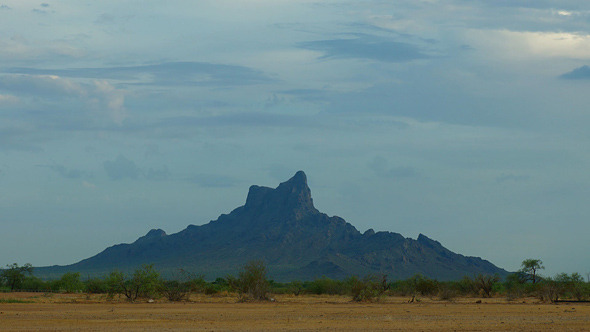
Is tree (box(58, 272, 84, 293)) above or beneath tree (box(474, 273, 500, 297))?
above

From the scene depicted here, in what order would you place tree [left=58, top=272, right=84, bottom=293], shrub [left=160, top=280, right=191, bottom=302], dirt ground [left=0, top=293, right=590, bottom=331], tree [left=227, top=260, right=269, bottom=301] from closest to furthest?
dirt ground [left=0, top=293, right=590, bottom=331], shrub [left=160, top=280, right=191, bottom=302], tree [left=227, top=260, right=269, bottom=301], tree [left=58, top=272, right=84, bottom=293]

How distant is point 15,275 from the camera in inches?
3684

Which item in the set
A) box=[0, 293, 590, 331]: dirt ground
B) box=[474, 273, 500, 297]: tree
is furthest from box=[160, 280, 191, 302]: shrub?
box=[474, 273, 500, 297]: tree

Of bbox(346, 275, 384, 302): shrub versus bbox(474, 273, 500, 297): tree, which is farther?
bbox(474, 273, 500, 297): tree

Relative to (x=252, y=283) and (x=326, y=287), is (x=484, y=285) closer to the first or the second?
(x=326, y=287)

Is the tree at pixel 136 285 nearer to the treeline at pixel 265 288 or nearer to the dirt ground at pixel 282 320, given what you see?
the treeline at pixel 265 288

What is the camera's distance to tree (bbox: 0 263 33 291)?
303 feet

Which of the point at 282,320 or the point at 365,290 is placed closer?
the point at 282,320

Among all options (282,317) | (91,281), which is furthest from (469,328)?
(91,281)

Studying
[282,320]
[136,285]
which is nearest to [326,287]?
[136,285]

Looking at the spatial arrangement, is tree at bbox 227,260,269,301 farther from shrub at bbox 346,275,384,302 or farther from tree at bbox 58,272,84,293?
tree at bbox 58,272,84,293

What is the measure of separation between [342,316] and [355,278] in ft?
86.8

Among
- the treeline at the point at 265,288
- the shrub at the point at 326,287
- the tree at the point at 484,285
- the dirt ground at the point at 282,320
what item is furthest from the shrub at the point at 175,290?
the tree at the point at 484,285

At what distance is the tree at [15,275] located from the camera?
92494 millimetres
